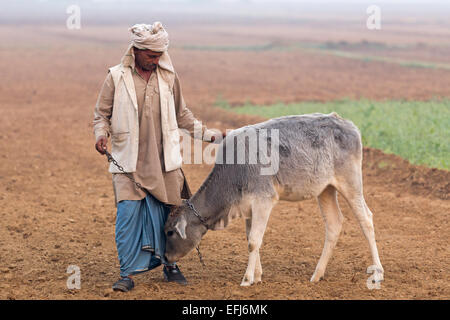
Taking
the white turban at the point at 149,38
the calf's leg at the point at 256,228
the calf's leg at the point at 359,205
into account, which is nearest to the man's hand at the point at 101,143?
the white turban at the point at 149,38

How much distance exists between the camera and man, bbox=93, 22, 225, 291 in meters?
5.88

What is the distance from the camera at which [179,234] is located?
6023 mm

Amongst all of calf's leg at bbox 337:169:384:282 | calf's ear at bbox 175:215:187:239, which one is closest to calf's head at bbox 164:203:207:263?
calf's ear at bbox 175:215:187:239

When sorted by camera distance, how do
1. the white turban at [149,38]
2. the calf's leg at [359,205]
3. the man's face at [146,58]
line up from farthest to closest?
the calf's leg at [359,205] < the man's face at [146,58] < the white turban at [149,38]

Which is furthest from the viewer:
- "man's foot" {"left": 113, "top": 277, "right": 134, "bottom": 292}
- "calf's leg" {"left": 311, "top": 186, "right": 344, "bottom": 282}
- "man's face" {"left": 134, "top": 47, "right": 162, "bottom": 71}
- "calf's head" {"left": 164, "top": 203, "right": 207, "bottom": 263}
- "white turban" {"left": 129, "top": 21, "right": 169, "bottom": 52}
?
"calf's leg" {"left": 311, "top": 186, "right": 344, "bottom": 282}

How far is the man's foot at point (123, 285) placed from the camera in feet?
19.5

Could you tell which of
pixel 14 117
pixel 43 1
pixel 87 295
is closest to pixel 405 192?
pixel 87 295

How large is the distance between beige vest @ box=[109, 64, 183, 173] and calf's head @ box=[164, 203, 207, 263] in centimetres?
53

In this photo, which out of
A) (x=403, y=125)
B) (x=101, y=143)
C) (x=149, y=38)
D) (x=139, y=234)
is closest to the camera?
(x=149, y=38)

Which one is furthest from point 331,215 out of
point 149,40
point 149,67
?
point 149,40

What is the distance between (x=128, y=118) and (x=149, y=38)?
731 mm

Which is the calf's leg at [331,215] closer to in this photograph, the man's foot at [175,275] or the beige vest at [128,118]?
the man's foot at [175,275]

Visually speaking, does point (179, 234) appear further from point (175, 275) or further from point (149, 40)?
point (149, 40)

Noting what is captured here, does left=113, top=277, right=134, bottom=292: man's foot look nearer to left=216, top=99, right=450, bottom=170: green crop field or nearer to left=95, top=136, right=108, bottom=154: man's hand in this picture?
left=95, top=136, right=108, bottom=154: man's hand
